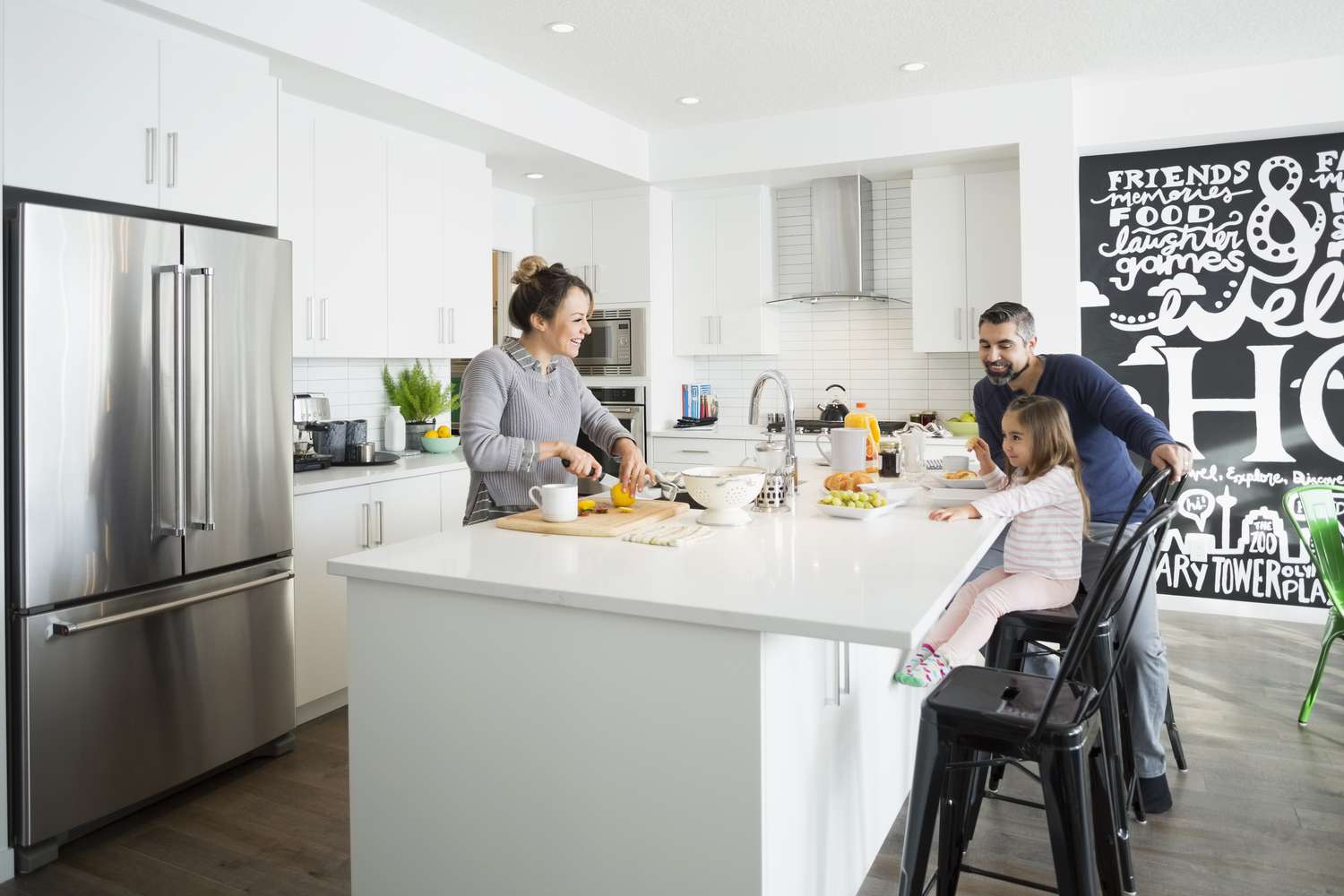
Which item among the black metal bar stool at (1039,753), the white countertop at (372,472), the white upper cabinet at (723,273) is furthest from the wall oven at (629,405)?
the black metal bar stool at (1039,753)

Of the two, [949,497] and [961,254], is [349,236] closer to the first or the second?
[949,497]

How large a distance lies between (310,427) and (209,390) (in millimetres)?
1281

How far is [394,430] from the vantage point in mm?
4711

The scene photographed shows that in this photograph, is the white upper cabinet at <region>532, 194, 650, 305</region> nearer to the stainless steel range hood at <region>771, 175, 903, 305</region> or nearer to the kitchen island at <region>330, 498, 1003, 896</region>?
the stainless steel range hood at <region>771, 175, 903, 305</region>

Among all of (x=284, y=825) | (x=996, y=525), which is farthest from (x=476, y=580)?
(x=284, y=825)

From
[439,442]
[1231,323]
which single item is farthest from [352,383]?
[1231,323]

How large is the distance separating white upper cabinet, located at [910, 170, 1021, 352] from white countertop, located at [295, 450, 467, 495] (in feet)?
9.00

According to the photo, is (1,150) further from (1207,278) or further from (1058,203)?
(1207,278)

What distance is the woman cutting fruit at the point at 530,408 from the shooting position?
101 inches

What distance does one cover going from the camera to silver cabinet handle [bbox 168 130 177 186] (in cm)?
292

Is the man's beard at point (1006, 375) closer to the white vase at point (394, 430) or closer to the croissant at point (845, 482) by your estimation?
the croissant at point (845, 482)

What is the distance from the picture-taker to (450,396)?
5.01 meters

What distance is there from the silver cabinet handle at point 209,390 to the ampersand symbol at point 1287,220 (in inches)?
189

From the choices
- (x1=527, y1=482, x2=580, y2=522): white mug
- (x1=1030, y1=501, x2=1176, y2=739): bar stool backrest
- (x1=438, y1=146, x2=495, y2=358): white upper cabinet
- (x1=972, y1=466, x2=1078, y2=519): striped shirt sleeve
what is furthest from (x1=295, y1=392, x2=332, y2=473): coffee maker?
(x1=1030, y1=501, x2=1176, y2=739): bar stool backrest
